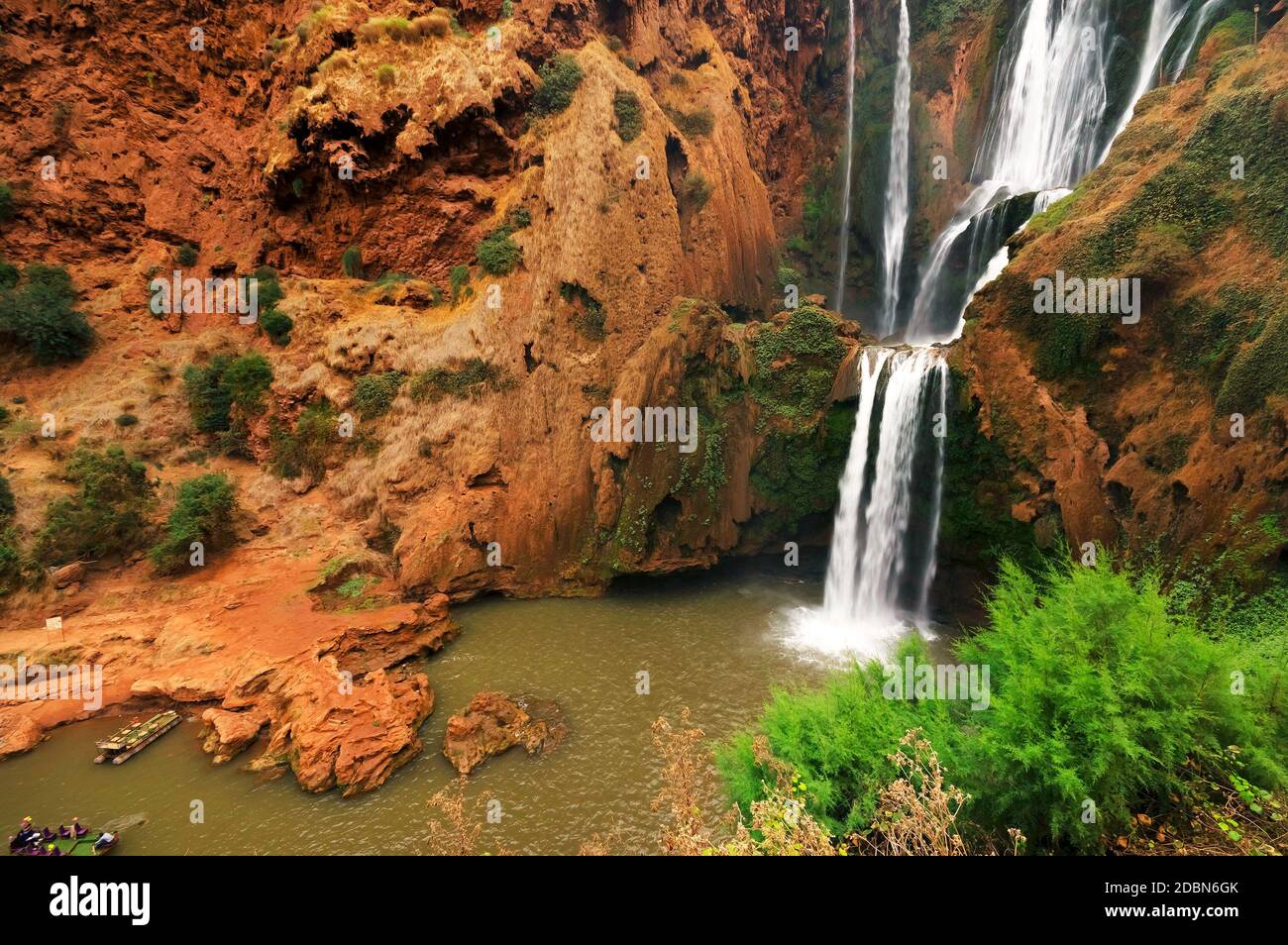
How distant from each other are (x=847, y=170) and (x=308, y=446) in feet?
95.7

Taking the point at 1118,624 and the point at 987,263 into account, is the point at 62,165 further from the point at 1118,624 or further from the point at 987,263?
the point at 987,263

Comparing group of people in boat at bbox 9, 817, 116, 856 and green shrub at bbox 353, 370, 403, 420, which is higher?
green shrub at bbox 353, 370, 403, 420

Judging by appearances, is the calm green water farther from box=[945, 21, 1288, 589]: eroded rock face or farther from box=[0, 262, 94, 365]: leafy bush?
box=[0, 262, 94, 365]: leafy bush

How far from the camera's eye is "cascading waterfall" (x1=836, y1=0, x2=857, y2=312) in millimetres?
27984

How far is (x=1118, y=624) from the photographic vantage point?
5613mm

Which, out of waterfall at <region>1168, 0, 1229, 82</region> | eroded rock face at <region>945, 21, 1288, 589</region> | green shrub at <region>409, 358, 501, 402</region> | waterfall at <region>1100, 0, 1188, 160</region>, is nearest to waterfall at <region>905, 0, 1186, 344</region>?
waterfall at <region>1100, 0, 1188, 160</region>

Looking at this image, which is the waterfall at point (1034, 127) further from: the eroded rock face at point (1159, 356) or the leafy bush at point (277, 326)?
the leafy bush at point (277, 326)

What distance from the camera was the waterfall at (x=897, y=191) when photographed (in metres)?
26.3

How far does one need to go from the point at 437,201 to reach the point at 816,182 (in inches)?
814

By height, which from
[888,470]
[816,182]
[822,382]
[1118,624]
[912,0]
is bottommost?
[1118,624]

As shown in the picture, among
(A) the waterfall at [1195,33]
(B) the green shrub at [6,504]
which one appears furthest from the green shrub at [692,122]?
(B) the green shrub at [6,504]

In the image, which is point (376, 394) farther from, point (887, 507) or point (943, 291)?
point (943, 291)

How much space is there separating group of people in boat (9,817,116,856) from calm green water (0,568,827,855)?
313mm

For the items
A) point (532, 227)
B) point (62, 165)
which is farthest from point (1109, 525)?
point (62, 165)
